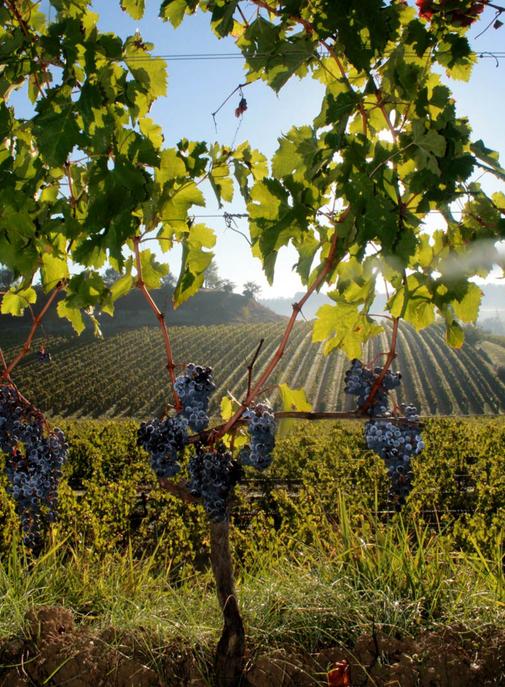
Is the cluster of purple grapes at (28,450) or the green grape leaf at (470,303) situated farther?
the cluster of purple grapes at (28,450)

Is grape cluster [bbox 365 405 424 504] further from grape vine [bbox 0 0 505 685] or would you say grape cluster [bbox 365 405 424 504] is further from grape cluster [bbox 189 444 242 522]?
grape cluster [bbox 189 444 242 522]

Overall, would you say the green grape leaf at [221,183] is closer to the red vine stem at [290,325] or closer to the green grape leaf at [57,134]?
the red vine stem at [290,325]

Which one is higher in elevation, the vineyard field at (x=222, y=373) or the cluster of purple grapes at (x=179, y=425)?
the cluster of purple grapes at (x=179, y=425)

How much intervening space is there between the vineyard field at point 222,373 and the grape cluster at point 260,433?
36.0m

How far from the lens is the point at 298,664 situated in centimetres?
290

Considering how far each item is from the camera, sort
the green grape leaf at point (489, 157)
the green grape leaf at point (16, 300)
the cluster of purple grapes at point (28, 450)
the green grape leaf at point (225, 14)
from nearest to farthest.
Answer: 1. the green grape leaf at point (489, 157)
2. the green grape leaf at point (225, 14)
3. the cluster of purple grapes at point (28, 450)
4. the green grape leaf at point (16, 300)

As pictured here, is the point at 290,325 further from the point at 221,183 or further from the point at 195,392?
the point at 221,183

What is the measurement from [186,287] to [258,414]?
2.06ft

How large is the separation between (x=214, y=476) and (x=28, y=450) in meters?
1.23

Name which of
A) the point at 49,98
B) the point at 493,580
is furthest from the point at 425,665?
the point at 49,98

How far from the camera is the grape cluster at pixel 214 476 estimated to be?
96.0 inches

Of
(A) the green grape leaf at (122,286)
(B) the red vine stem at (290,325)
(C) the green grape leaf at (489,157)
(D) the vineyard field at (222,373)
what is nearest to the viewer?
(C) the green grape leaf at (489,157)

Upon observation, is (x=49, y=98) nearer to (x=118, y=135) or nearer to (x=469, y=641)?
(x=118, y=135)

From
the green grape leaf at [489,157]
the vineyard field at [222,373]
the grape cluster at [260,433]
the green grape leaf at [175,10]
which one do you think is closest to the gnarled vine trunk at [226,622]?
the grape cluster at [260,433]
